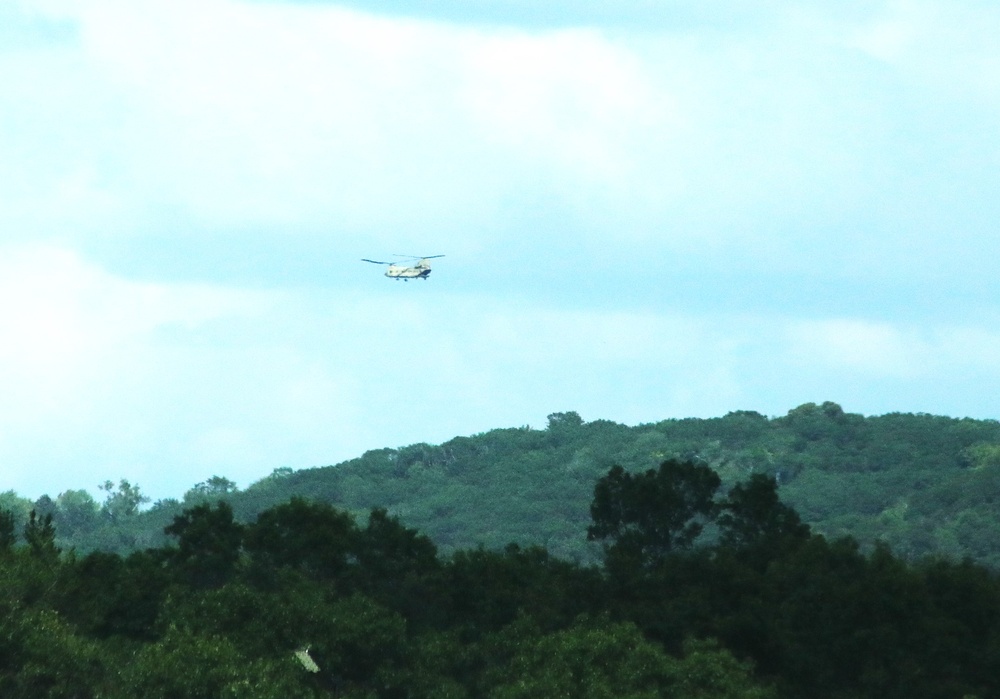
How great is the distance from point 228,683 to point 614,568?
1968 cm

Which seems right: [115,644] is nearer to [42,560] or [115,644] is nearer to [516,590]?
[42,560]

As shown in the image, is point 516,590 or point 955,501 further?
point 955,501

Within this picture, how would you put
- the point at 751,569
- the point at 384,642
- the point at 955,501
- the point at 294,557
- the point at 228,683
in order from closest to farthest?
1. the point at 228,683
2. the point at 384,642
3. the point at 751,569
4. the point at 294,557
5. the point at 955,501

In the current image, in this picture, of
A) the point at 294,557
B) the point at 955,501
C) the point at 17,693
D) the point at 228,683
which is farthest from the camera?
the point at 955,501

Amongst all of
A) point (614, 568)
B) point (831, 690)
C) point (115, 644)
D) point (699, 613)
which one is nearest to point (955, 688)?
point (831, 690)

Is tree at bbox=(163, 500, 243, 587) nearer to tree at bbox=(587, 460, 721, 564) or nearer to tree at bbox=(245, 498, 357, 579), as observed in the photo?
tree at bbox=(245, 498, 357, 579)

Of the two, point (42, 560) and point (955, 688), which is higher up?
point (42, 560)

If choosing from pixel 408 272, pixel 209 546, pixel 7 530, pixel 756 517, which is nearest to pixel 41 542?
Result: pixel 7 530

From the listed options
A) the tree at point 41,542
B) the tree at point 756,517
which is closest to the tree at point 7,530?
the tree at point 41,542

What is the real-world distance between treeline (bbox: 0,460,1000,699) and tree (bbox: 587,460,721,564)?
135 inches

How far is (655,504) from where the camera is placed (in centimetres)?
7719

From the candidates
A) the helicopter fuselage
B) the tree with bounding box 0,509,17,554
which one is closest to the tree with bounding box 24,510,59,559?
the tree with bounding box 0,509,17,554

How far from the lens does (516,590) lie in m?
67.2

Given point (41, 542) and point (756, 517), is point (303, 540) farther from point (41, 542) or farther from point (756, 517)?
point (756, 517)
